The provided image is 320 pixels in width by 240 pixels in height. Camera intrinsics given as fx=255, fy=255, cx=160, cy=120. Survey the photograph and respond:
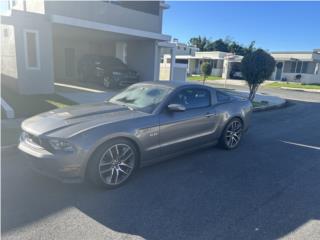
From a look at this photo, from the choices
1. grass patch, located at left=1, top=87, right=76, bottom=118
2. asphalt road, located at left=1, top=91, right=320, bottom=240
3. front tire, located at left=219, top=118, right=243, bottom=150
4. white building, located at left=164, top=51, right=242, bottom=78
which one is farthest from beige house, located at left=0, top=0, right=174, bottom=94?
white building, located at left=164, top=51, right=242, bottom=78

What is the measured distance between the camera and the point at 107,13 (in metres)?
12.5

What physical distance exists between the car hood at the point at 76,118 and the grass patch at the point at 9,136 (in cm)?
137

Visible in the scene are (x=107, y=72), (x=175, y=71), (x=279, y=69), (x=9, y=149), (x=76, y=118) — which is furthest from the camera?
(x=279, y=69)

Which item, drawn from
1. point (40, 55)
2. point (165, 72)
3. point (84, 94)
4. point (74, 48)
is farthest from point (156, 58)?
point (40, 55)

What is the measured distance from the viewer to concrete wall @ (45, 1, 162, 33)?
10.7 m

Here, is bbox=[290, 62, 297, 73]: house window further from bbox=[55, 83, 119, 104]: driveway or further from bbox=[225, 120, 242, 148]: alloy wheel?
bbox=[225, 120, 242, 148]: alloy wheel

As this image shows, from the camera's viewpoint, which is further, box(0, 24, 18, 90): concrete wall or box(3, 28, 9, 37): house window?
box(3, 28, 9, 37): house window

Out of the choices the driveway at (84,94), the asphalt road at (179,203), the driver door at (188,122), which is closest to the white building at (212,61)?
the driveway at (84,94)

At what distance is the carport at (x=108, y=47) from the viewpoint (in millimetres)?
12906

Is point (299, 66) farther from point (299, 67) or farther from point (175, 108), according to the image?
point (175, 108)


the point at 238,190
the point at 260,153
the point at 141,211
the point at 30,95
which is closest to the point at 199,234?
the point at 141,211

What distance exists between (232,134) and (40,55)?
26.2 feet

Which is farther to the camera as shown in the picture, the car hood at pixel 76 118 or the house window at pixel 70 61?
the house window at pixel 70 61

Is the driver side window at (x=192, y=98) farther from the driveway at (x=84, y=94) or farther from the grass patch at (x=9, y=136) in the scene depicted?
the driveway at (x=84, y=94)
